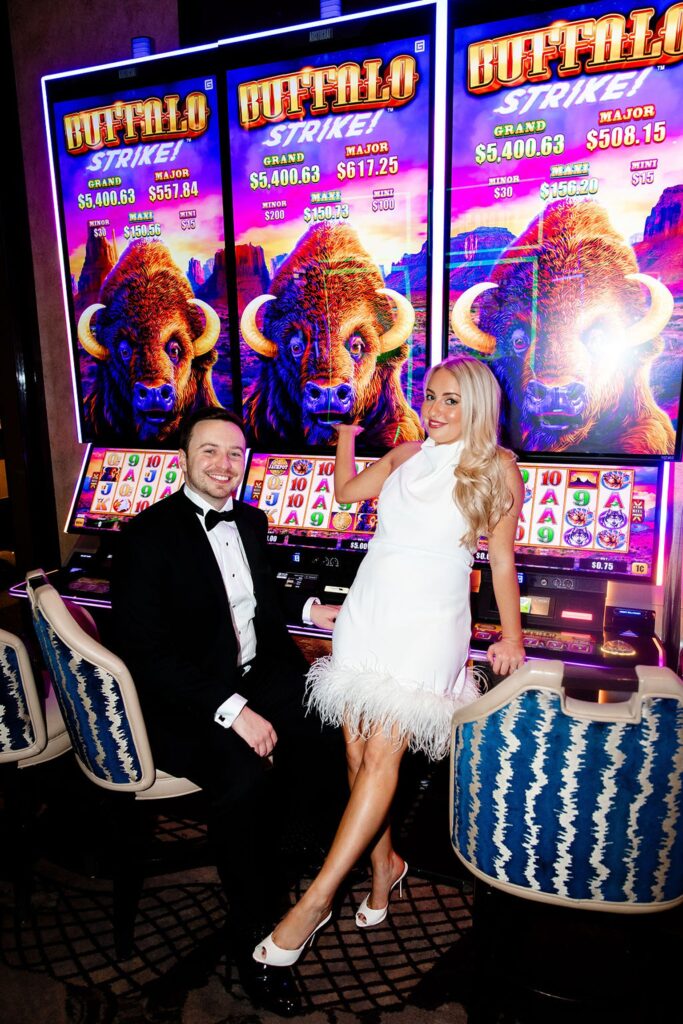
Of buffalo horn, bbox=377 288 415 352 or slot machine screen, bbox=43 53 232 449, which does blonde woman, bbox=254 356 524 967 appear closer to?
buffalo horn, bbox=377 288 415 352

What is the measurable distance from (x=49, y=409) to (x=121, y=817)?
285 centimetres

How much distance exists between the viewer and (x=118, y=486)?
3.42m

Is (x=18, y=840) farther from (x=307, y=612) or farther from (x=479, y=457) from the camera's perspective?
(x=479, y=457)

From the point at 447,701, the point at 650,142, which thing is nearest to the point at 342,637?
the point at 447,701

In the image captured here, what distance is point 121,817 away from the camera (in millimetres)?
2146

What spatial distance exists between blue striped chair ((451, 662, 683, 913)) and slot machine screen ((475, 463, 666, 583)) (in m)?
1.15

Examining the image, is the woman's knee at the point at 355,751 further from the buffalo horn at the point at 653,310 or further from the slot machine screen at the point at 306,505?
the buffalo horn at the point at 653,310

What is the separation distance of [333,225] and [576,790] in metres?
2.38

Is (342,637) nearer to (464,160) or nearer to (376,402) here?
(376,402)

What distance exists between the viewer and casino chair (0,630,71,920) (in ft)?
6.88

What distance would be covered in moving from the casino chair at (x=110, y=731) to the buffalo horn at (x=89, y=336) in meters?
1.69

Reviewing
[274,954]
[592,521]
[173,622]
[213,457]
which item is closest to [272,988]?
[274,954]

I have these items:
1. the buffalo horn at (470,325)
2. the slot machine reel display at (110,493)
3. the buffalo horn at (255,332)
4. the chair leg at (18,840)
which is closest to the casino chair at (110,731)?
the chair leg at (18,840)

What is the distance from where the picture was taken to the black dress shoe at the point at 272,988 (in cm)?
195
